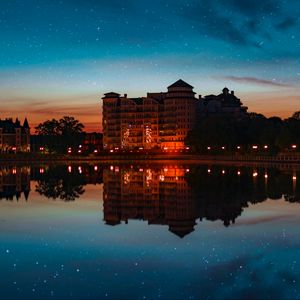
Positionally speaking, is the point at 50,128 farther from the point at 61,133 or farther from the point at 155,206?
the point at 155,206

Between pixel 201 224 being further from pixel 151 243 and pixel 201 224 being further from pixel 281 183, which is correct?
pixel 281 183

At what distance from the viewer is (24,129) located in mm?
182250

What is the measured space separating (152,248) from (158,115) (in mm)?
159451

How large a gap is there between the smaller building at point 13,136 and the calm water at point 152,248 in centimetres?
14494

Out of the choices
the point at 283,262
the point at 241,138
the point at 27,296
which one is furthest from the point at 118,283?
the point at 241,138

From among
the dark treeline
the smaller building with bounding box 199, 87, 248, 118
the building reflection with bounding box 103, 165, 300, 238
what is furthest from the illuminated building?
the building reflection with bounding box 103, 165, 300, 238

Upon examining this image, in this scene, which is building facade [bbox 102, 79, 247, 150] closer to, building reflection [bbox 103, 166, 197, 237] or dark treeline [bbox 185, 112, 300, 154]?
dark treeline [bbox 185, 112, 300, 154]

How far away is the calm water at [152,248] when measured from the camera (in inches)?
568

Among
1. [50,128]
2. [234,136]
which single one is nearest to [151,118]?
[50,128]

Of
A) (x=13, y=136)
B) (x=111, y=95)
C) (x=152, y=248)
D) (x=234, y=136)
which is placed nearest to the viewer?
(x=152, y=248)

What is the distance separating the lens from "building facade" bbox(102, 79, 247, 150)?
17112 centimetres

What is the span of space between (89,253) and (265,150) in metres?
102

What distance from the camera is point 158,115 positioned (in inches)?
7013

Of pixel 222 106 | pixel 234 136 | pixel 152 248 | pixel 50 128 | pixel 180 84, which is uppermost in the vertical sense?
pixel 180 84
